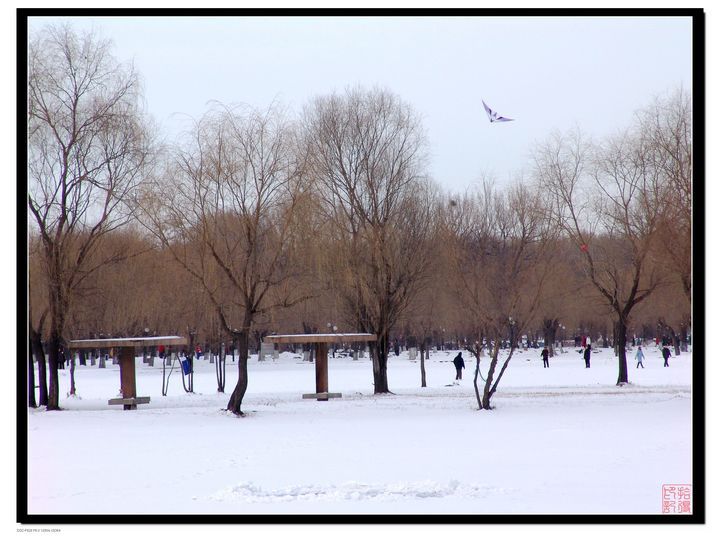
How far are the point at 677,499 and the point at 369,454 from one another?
5533 mm

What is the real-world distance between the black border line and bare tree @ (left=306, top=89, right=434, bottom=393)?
16.1m

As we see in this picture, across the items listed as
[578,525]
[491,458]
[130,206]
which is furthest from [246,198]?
[578,525]

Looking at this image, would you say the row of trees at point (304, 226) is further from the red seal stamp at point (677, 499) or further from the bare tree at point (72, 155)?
the red seal stamp at point (677, 499)

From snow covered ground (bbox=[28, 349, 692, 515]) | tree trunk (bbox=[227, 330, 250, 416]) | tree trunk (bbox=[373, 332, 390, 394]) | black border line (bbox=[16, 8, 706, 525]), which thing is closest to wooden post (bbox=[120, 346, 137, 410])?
snow covered ground (bbox=[28, 349, 692, 515])

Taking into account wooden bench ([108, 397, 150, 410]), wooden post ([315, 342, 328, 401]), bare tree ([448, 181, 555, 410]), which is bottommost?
wooden bench ([108, 397, 150, 410])

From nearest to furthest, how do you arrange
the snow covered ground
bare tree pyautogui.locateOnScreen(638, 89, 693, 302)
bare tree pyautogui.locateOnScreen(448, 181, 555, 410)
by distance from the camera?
the snow covered ground < bare tree pyautogui.locateOnScreen(638, 89, 693, 302) < bare tree pyautogui.locateOnScreen(448, 181, 555, 410)

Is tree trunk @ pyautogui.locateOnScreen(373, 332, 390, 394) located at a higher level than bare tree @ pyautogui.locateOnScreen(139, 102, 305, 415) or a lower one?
lower

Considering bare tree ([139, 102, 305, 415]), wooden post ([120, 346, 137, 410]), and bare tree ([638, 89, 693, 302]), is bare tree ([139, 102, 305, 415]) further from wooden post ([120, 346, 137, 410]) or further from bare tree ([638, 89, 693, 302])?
bare tree ([638, 89, 693, 302])

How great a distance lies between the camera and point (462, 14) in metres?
8.88

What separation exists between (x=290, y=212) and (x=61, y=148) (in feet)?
19.4

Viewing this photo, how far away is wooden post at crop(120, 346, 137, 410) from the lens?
2103cm

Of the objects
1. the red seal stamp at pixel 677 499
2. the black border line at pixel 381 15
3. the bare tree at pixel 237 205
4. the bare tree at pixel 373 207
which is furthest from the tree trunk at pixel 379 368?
the black border line at pixel 381 15

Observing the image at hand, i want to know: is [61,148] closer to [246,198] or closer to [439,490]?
[246,198]

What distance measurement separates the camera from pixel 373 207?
88.4ft
